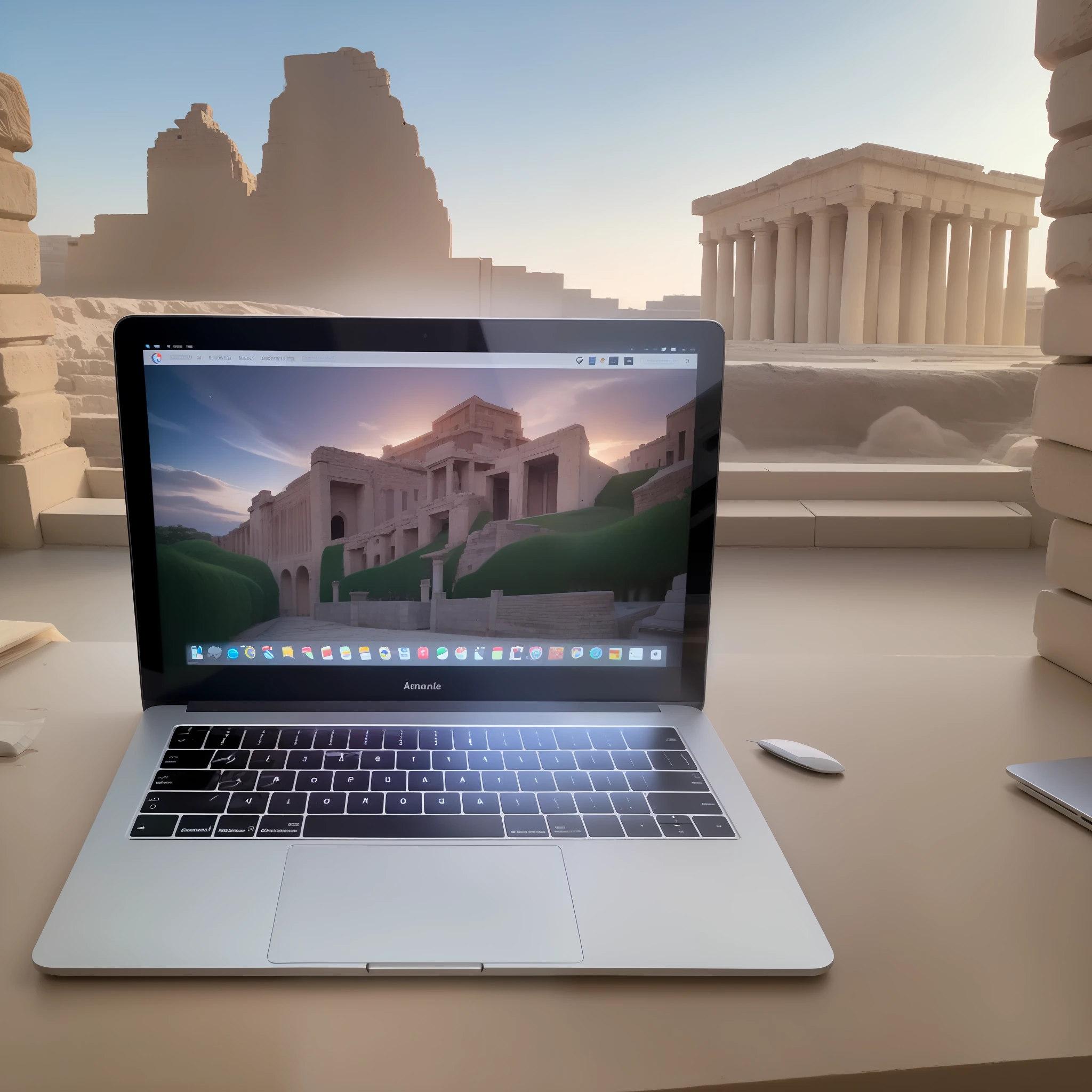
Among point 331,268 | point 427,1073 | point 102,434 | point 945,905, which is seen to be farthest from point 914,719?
point 331,268

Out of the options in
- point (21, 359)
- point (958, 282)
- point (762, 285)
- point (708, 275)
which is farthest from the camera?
point (958, 282)

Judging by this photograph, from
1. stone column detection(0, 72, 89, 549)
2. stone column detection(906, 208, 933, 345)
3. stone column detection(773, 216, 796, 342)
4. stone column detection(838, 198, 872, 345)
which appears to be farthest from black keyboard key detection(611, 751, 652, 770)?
stone column detection(906, 208, 933, 345)

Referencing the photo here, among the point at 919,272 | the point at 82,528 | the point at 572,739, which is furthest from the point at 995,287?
the point at 572,739

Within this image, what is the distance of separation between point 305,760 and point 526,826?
0.52 ft

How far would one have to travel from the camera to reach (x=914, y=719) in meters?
0.71

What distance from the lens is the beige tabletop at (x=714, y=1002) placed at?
13.9 inches

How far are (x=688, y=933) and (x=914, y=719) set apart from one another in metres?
0.38

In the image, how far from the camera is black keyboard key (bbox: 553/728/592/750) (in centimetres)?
57

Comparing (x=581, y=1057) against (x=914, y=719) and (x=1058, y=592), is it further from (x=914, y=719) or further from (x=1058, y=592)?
(x=1058, y=592)

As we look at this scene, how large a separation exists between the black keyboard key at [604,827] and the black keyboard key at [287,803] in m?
0.18

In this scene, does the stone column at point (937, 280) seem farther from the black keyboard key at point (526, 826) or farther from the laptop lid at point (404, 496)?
the black keyboard key at point (526, 826)

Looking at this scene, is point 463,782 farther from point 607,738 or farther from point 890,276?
point 890,276

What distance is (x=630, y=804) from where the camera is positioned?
520mm

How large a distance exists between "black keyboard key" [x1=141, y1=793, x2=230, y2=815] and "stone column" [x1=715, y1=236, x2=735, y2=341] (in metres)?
4.68
